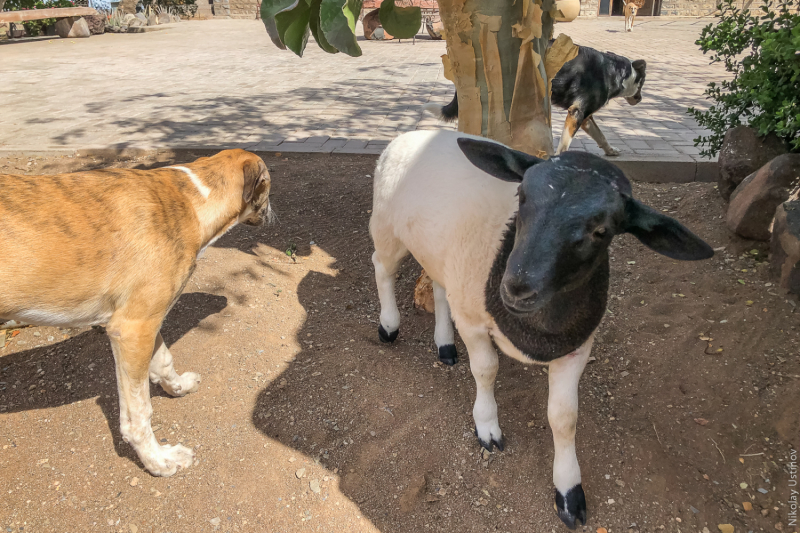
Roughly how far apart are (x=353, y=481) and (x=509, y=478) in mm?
840

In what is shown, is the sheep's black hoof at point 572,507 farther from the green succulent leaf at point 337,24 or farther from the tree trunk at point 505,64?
the green succulent leaf at point 337,24

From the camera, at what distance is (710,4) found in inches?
1121

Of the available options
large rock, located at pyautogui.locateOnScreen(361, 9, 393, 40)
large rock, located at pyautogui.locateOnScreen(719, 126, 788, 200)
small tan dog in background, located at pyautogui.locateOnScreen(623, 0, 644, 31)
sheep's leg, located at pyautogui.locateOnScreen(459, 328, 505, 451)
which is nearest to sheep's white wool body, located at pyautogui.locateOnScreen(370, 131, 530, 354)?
sheep's leg, located at pyautogui.locateOnScreen(459, 328, 505, 451)

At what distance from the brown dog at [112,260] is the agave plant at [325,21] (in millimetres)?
1096

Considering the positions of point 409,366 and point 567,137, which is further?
point 567,137

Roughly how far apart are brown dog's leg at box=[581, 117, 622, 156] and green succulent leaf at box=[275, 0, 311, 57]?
15.3ft

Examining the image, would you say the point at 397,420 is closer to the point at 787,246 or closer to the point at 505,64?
the point at 505,64

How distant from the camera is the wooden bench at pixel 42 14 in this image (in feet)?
63.3

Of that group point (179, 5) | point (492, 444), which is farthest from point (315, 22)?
point (179, 5)

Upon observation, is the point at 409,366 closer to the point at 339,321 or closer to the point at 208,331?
the point at 339,321

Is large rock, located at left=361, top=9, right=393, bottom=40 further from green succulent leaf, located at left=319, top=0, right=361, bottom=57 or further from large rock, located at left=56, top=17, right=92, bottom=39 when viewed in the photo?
green succulent leaf, located at left=319, top=0, right=361, bottom=57

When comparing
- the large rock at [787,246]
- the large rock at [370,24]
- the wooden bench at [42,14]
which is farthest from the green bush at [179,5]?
the large rock at [787,246]

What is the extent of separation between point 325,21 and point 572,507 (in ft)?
9.22

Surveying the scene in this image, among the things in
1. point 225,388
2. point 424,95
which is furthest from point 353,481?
point 424,95
